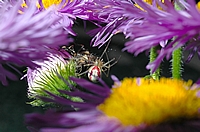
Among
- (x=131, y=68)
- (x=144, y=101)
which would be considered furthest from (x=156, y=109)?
(x=131, y=68)

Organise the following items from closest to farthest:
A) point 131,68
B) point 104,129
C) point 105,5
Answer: point 104,129, point 105,5, point 131,68

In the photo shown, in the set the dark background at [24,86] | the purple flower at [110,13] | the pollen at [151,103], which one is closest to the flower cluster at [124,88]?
the pollen at [151,103]

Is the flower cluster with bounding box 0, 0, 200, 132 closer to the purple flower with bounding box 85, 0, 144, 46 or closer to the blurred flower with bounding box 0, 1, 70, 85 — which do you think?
the blurred flower with bounding box 0, 1, 70, 85

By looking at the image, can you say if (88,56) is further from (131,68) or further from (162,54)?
(131,68)

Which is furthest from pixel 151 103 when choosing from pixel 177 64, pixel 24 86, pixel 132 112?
pixel 24 86

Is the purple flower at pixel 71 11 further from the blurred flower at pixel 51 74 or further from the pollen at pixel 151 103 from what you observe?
the pollen at pixel 151 103

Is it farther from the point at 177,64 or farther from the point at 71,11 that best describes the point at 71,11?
the point at 177,64

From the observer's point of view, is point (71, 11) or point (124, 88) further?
point (71, 11)
